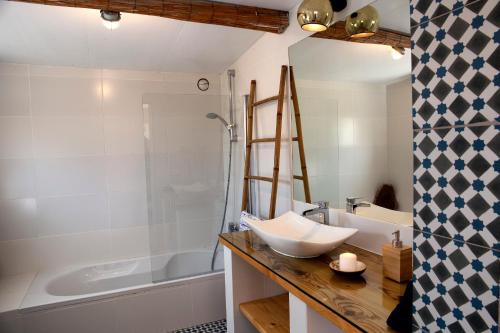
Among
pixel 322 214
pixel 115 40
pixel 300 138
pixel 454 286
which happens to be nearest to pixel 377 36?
pixel 300 138

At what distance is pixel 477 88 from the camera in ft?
1.96

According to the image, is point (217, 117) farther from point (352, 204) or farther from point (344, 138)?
point (352, 204)

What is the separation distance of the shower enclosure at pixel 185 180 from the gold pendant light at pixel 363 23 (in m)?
1.41

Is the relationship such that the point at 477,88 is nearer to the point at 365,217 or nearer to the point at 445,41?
the point at 445,41

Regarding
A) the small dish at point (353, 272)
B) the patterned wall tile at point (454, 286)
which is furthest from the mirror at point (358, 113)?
the patterned wall tile at point (454, 286)

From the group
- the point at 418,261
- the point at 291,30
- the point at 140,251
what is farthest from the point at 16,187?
the point at 418,261

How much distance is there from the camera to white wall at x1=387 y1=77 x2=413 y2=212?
1462 millimetres

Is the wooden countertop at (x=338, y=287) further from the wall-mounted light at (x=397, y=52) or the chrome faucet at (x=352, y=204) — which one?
the wall-mounted light at (x=397, y=52)

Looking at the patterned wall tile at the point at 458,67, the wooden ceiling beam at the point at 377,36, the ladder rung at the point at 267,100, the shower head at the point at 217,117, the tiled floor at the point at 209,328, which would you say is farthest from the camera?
the shower head at the point at 217,117

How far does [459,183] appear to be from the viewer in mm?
640

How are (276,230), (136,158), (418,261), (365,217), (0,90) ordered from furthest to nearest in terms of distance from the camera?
(136,158)
(0,90)
(276,230)
(365,217)
(418,261)

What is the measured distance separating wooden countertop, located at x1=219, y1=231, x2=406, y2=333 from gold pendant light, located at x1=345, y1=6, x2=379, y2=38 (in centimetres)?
113

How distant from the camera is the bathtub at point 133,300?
2.28 m

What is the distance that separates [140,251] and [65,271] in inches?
26.8
